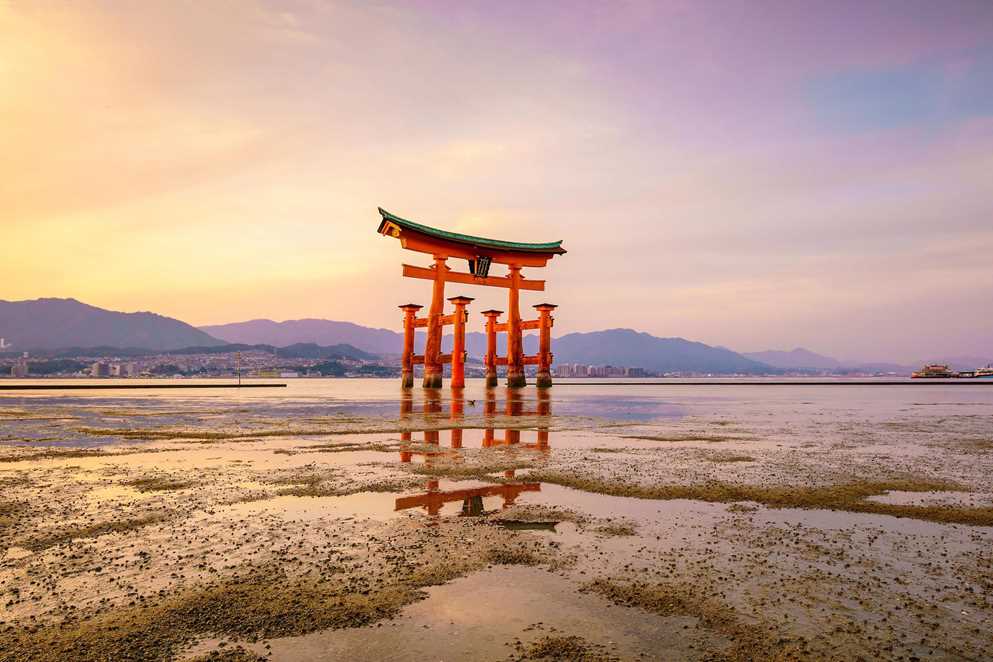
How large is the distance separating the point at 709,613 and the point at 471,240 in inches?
1568

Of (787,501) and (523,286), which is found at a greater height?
(523,286)

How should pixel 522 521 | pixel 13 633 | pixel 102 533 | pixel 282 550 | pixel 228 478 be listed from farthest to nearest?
1. pixel 228 478
2. pixel 522 521
3. pixel 102 533
4. pixel 282 550
5. pixel 13 633

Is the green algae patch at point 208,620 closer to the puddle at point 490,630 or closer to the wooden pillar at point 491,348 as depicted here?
the puddle at point 490,630

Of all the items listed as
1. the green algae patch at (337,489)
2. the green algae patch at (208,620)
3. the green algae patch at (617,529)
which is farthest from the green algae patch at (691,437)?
the green algae patch at (208,620)

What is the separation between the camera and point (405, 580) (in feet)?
12.4

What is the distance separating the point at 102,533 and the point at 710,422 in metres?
17.3

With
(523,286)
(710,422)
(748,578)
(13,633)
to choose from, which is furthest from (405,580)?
(523,286)

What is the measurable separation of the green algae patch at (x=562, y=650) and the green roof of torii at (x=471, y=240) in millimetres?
36708

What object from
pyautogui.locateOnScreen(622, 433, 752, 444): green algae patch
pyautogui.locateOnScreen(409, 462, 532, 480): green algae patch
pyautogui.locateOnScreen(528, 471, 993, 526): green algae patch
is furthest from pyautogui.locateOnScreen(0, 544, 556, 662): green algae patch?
pyautogui.locateOnScreen(622, 433, 752, 444): green algae patch

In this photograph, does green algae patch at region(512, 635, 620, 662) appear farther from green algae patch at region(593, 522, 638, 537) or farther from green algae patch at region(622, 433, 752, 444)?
green algae patch at region(622, 433, 752, 444)

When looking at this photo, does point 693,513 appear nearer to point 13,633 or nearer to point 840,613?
point 840,613

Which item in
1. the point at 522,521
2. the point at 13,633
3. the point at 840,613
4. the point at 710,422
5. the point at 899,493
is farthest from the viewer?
the point at 710,422

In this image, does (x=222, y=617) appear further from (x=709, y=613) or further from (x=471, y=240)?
→ (x=471, y=240)

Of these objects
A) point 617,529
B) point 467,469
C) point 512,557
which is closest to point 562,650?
point 512,557
